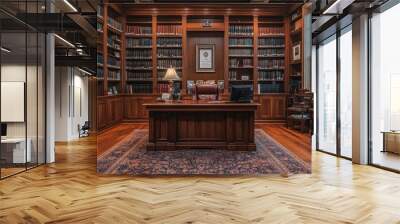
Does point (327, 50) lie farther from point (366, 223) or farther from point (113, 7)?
point (366, 223)

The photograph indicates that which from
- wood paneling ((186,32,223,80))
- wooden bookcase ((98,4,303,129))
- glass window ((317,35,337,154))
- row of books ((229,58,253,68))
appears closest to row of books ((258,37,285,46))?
wooden bookcase ((98,4,303,129))

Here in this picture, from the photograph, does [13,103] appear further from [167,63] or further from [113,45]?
[167,63]

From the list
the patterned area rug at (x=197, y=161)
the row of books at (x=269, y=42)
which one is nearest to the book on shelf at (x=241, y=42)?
the row of books at (x=269, y=42)

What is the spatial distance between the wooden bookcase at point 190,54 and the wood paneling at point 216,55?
0.07ft

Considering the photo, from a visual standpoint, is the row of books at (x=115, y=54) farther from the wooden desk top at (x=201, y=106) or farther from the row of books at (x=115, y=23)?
the wooden desk top at (x=201, y=106)

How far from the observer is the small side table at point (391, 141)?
6445 millimetres

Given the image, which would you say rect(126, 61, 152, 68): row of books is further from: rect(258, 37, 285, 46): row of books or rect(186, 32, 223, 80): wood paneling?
rect(258, 37, 285, 46): row of books

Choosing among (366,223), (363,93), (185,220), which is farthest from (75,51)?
(366,223)

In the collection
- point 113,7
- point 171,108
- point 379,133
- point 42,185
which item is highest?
point 113,7

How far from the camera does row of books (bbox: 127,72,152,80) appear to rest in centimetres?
815

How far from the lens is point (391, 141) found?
21.5 feet

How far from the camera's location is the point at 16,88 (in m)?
6.80

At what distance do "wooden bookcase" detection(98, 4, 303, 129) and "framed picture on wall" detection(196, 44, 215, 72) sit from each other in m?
0.13

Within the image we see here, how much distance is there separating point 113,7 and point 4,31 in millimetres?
1873
